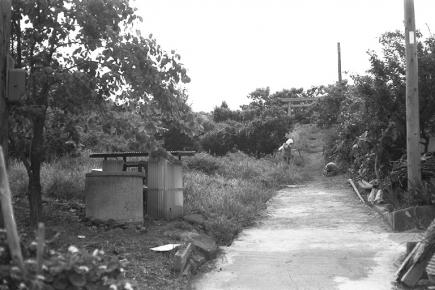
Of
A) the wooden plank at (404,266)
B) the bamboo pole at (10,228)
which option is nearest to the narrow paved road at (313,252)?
the wooden plank at (404,266)

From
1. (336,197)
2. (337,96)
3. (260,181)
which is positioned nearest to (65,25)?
(336,197)

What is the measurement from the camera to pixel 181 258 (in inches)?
296

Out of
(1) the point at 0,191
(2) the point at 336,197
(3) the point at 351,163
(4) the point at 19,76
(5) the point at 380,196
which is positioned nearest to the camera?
(1) the point at 0,191

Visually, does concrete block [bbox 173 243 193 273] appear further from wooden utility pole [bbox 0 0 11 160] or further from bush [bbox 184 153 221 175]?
bush [bbox 184 153 221 175]

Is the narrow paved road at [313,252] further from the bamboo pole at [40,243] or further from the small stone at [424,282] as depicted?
the bamboo pole at [40,243]

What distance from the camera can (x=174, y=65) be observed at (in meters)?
8.69

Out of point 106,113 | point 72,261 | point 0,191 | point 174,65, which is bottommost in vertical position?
point 72,261

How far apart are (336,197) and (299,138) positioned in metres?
13.3

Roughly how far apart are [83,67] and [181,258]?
3.14 m

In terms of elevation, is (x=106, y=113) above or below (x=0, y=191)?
above

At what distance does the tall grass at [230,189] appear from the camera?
11096mm

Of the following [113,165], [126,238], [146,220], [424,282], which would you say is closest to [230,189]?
[113,165]

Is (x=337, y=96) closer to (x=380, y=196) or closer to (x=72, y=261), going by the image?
(x=380, y=196)

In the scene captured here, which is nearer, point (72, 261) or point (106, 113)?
point (72, 261)
